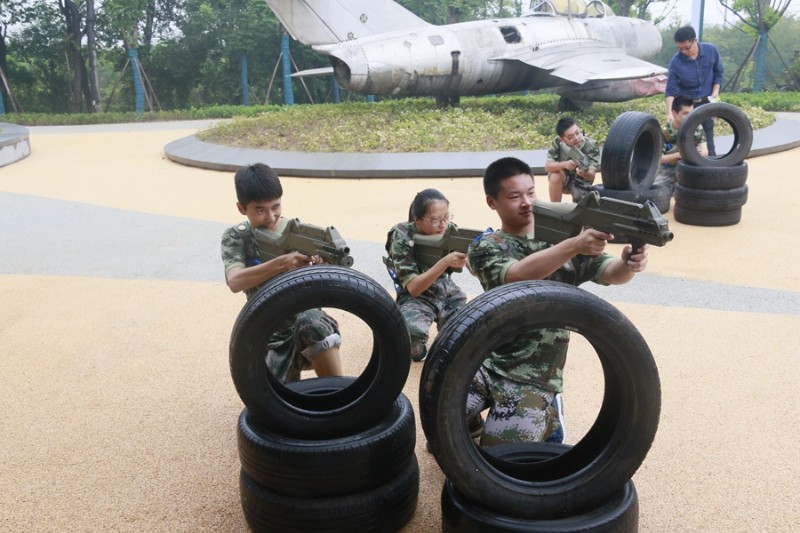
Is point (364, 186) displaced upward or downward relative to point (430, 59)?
downward

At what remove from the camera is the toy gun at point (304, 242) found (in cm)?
309

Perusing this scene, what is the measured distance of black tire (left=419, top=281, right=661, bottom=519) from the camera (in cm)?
246

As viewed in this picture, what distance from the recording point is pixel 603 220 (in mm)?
2861

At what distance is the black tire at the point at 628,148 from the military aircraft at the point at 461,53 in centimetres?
883

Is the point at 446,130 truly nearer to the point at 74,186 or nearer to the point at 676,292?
the point at 74,186

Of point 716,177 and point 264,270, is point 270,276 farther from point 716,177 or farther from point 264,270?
point 716,177

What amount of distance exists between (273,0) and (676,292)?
48.2 ft

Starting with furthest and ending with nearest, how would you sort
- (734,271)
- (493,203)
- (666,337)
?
(734,271) → (666,337) → (493,203)

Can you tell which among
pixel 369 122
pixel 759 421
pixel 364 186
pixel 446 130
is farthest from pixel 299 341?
pixel 369 122

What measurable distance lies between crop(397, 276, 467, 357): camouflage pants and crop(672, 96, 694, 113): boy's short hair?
17.1 feet

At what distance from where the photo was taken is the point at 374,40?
16875mm

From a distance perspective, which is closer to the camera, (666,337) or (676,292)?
(666,337)

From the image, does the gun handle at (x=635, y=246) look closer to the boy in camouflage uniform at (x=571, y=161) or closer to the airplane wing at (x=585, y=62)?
the boy in camouflage uniform at (x=571, y=161)

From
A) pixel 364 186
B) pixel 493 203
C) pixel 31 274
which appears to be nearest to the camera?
pixel 493 203
